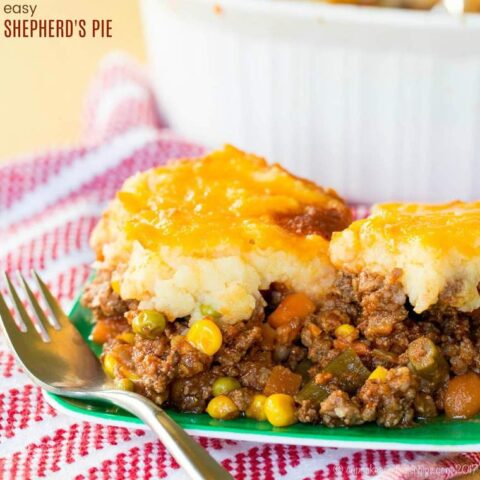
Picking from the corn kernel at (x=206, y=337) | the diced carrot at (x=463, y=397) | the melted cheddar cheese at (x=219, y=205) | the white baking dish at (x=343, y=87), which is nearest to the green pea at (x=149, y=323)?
the corn kernel at (x=206, y=337)

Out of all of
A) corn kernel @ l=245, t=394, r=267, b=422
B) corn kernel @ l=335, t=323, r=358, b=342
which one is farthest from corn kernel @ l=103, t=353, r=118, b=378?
corn kernel @ l=335, t=323, r=358, b=342

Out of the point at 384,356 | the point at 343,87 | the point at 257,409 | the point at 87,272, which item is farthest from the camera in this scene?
the point at 343,87

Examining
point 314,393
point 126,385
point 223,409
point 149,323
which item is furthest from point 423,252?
point 126,385

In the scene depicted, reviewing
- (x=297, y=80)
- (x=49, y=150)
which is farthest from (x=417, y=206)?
(x=49, y=150)

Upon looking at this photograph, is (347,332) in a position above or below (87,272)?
above

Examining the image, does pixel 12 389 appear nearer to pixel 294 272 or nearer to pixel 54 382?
pixel 54 382

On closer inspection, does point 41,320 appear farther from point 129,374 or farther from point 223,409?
point 223,409

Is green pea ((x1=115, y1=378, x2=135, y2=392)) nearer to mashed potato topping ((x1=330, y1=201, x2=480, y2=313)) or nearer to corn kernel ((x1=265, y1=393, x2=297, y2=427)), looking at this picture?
corn kernel ((x1=265, y1=393, x2=297, y2=427))

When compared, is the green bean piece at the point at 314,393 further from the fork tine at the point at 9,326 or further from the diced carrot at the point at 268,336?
the fork tine at the point at 9,326
